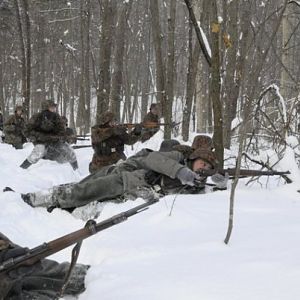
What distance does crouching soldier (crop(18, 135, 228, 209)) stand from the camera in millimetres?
5309

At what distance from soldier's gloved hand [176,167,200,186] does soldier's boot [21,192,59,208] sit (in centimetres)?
138

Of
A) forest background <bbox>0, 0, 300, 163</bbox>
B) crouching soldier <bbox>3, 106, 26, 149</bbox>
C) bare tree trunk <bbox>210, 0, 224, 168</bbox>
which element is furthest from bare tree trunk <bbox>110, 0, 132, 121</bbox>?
bare tree trunk <bbox>210, 0, 224, 168</bbox>

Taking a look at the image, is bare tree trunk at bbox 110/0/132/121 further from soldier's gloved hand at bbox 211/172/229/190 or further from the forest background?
soldier's gloved hand at bbox 211/172/229/190

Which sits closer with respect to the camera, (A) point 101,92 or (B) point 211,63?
(B) point 211,63

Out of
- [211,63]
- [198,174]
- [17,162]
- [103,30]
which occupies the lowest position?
[17,162]

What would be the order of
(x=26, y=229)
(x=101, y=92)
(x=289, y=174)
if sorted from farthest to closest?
1. (x=101, y=92)
2. (x=289, y=174)
3. (x=26, y=229)

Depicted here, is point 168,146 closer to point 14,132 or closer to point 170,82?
point 170,82

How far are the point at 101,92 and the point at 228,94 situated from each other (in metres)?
2.68

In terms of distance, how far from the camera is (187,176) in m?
5.21

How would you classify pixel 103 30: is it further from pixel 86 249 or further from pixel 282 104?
pixel 86 249

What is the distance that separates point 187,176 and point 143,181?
1.75ft

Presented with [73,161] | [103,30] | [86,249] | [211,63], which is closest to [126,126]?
[73,161]

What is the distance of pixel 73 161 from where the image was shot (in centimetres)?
926

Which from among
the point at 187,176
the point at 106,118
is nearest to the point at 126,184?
the point at 187,176
